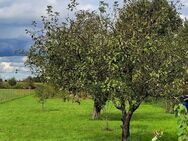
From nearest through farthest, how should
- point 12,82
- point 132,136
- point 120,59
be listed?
point 120,59 → point 132,136 → point 12,82

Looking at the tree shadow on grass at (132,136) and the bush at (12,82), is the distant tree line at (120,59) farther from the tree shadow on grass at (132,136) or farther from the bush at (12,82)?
the bush at (12,82)

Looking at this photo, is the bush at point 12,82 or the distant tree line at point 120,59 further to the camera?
the bush at point 12,82

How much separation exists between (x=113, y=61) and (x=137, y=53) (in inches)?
55.7

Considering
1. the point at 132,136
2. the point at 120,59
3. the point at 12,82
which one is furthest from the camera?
the point at 12,82

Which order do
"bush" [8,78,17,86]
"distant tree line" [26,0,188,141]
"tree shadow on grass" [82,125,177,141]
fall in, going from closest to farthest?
1. "distant tree line" [26,0,188,141]
2. "tree shadow on grass" [82,125,177,141]
3. "bush" [8,78,17,86]

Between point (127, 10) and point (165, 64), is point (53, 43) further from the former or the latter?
point (165, 64)

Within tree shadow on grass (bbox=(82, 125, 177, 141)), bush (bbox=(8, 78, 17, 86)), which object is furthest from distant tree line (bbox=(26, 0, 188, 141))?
bush (bbox=(8, 78, 17, 86))

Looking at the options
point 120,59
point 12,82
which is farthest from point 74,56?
point 12,82

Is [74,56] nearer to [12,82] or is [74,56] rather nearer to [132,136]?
[132,136]

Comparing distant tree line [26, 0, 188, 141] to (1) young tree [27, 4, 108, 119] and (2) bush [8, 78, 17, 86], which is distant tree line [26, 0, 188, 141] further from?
(2) bush [8, 78, 17, 86]

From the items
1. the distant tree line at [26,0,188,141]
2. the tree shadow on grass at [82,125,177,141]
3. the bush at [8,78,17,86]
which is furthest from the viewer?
the bush at [8,78,17,86]

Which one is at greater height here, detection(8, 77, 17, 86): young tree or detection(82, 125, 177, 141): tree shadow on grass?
detection(8, 77, 17, 86): young tree

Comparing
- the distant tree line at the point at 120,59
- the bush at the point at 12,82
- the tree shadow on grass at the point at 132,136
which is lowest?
the tree shadow on grass at the point at 132,136

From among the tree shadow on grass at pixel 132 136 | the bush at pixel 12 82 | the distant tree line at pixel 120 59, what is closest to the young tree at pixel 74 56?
the distant tree line at pixel 120 59
